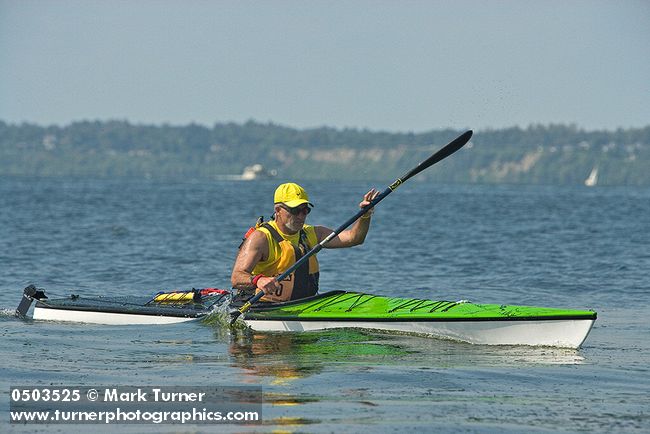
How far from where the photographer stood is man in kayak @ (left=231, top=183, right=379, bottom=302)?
10.8 meters

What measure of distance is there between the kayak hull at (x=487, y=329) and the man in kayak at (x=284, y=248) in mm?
457

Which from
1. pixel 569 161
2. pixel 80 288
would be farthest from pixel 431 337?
pixel 569 161

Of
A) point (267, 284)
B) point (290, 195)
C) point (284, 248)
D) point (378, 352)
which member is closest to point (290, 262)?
point (284, 248)

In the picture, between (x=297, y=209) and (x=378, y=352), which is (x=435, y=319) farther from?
(x=297, y=209)

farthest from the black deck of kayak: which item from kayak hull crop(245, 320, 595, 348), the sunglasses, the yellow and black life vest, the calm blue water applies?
the sunglasses

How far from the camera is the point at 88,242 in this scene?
2486 centimetres

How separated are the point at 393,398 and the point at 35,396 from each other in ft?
8.68

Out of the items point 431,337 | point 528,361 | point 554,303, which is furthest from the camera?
point 554,303

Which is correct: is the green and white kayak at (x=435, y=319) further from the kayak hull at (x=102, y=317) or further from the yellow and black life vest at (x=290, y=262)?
the kayak hull at (x=102, y=317)

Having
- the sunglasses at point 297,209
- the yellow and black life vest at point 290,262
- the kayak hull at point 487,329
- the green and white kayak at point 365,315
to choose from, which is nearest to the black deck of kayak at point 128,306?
the green and white kayak at point 365,315

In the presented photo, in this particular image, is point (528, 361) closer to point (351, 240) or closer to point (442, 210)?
point (351, 240)

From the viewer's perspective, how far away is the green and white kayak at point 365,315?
10.0 meters

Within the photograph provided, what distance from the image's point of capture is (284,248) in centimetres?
1108

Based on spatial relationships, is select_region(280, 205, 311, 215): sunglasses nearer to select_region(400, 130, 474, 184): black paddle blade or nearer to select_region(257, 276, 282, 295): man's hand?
select_region(257, 276, 282, 295): man's hand
